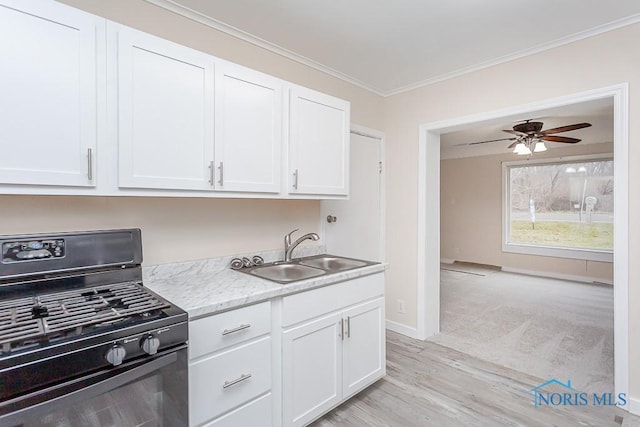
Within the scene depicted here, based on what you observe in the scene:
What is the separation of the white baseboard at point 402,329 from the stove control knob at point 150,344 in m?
2.68

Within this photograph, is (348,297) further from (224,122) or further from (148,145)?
(148,145)

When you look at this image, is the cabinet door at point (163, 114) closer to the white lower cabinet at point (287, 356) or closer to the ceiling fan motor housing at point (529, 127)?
the white lower cabinet at point (287, 356)

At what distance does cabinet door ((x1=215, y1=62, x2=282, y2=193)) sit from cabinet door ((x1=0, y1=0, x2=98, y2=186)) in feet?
1.89

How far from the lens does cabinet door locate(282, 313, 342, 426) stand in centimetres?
175

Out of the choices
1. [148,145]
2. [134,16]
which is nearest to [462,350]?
[148,145]

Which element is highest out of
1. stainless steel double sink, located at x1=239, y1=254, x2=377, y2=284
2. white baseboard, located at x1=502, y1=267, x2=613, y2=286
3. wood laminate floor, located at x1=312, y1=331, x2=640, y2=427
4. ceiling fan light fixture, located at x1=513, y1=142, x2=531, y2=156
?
ceiling fan light fixture, located at x1=513, y1=142, x2=531, y2=156

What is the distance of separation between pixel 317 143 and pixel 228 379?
4.93 feet

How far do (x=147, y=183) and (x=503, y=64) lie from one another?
9.11 ft

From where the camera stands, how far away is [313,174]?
2.24 metres

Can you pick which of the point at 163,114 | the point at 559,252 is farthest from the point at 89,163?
the point at 559,252

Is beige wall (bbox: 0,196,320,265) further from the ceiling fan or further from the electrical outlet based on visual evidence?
the ceiling fan

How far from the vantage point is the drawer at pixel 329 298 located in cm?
176

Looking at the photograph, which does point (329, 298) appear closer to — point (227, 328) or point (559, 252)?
point (227, 328)

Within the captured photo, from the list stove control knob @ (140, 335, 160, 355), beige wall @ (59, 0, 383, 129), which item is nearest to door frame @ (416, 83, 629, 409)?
beige wall @ (59, 0, 383, 129)
